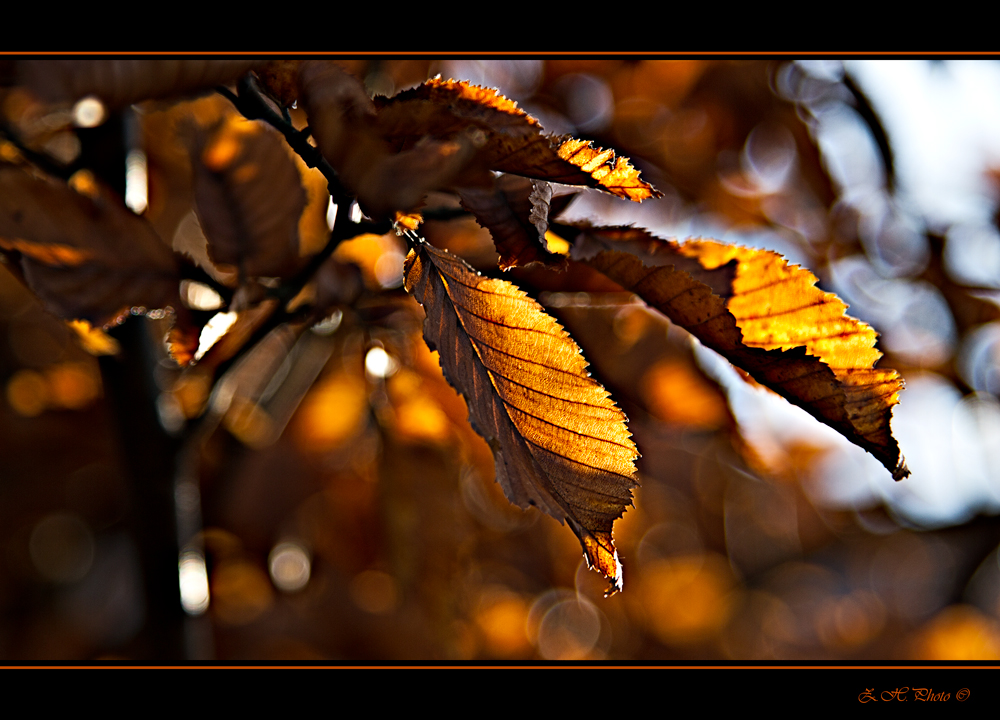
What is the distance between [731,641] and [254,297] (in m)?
2.23

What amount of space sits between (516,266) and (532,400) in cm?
7

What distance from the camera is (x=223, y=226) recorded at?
1.46ft

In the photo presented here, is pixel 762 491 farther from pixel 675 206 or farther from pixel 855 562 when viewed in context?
pixel 675 206

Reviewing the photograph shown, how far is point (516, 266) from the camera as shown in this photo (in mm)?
302

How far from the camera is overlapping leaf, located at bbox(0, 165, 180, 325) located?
39 cm

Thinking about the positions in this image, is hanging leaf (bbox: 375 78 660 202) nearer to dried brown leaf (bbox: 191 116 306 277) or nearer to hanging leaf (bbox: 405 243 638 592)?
hanging leaf (bbox: 405 243 638 592)

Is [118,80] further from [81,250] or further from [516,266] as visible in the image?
[516,266]

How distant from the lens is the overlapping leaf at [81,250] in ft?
1.29

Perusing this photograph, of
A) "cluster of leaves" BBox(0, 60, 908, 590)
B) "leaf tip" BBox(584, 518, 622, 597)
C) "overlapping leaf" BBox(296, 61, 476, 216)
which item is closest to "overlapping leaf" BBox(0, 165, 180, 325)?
"cluster of leaves" BBox(0, 60, 908, 590)

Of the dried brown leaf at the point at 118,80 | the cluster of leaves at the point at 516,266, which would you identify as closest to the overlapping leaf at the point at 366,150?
the cluster of leaves at the point at 516,266

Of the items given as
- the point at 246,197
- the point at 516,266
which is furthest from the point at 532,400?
the point at 246,197

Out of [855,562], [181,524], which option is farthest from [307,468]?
[855,562]

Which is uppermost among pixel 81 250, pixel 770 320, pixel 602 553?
pixel 81 250

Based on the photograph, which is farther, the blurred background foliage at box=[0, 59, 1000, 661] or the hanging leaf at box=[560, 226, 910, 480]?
the blurred background foliage at box=[0, 59, 1000, 661]
